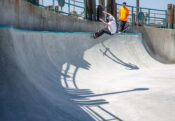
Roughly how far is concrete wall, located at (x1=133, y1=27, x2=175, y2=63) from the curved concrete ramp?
3.73 m

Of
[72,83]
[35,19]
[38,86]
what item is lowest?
[72,83]

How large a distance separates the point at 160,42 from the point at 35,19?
9788 millimetres

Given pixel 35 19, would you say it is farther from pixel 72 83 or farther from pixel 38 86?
pixel 38 86

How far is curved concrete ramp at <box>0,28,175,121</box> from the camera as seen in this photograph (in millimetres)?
4504

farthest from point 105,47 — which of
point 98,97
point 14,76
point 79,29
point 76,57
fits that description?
point 14,76

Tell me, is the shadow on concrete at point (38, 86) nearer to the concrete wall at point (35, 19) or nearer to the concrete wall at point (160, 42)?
the concrete wall at point (35, 19)

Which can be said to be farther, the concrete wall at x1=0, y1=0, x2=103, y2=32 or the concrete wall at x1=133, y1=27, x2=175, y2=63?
the concrete wall at x1=133, y1=27, x2=175, y2=63

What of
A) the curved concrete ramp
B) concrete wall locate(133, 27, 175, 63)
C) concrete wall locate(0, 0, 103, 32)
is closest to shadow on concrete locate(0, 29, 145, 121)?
the curved concrete ramp

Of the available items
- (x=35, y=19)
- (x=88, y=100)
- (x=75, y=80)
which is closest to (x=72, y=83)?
(x=75, y=80)

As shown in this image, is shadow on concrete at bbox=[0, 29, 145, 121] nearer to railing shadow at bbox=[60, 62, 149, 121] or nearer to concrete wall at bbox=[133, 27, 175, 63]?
railing shadow at bbox=[60, 62, 149, 121]

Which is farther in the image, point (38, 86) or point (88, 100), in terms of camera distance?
point (88, 100)

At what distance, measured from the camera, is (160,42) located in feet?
54.7

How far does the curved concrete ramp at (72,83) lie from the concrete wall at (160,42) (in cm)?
373

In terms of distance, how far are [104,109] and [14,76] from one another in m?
2.11
